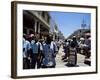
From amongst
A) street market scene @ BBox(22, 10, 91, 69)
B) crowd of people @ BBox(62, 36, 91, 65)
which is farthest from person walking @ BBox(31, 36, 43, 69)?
crowd of people @ BBox(62, 36, 91, 65)

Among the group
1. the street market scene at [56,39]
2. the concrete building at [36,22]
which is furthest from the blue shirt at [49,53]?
the concrete building at [36,22]

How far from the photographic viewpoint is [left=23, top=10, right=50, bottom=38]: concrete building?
1.90 meters

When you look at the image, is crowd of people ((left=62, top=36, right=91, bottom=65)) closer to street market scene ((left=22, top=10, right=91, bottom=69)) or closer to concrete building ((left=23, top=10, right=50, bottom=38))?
street market scene ((left=22, top=10, right=91, bottom=69))

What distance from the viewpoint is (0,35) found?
1.84 m

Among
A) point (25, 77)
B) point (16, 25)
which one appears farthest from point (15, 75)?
→ point (16, 25)

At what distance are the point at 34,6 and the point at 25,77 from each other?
59 centimetres

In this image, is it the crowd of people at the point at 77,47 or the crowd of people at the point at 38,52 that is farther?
the crowd of people at the point at 77,47

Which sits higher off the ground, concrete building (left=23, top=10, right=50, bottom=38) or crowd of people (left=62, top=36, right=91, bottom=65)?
concrete building (left=23, top=10, right=50, bottom=38)

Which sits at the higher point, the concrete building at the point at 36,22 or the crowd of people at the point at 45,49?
the concrete building at the point at 36,22

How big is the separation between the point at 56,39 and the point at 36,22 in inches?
9.2

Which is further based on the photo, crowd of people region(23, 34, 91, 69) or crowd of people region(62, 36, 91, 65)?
crowd of people region(62, 36, 91, 65)

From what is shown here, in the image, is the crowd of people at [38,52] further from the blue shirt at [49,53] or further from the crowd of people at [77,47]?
the crowd of people at [77,47]

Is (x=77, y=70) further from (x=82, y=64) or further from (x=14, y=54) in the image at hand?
(x=14, y=54)

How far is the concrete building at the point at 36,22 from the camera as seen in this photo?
1.90 m
